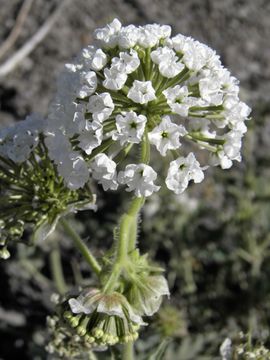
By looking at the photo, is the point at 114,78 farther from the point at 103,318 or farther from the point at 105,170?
the point at 103,318

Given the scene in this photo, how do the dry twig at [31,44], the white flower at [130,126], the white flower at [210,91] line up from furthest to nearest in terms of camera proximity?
the dry twig at [31,44]
the white flower at [210,91]
the white flower at [130,126]

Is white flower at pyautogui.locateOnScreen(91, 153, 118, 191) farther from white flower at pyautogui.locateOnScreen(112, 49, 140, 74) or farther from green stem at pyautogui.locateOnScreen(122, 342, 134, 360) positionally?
green stem at pyautogui.locateOnScreen(122, 342, 134, 360)

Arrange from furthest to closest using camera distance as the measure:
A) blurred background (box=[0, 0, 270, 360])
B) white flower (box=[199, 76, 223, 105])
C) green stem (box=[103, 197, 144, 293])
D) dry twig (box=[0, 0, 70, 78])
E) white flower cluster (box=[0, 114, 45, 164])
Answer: dry twig (box=[0, 0, 70, 78]) → blurred background (box=[0, 0, 270, 360]) → white flower cluster (box=[0, 114, 45, 164]) → green stem (box=[103, 197, 144, 293]) → white flower (box=[199, 76, 223, 105])

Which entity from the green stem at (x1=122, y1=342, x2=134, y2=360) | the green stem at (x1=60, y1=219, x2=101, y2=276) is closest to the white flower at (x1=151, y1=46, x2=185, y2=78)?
the green stem at (x1=60, y1=219, x2=101, y2=276)

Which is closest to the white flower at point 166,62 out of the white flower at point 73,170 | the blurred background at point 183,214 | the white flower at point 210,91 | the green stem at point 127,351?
the white flower at point 210,91

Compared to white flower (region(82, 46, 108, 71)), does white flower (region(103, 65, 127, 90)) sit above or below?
below

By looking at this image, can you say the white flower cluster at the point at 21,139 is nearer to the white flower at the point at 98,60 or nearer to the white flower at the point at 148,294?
the white flower at the point at 98,60

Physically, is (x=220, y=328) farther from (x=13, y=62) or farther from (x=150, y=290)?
(x=13, y=62)

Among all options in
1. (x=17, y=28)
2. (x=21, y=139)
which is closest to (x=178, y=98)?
(x=21, y=139)

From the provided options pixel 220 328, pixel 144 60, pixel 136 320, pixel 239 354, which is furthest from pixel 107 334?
pixel 220 328
